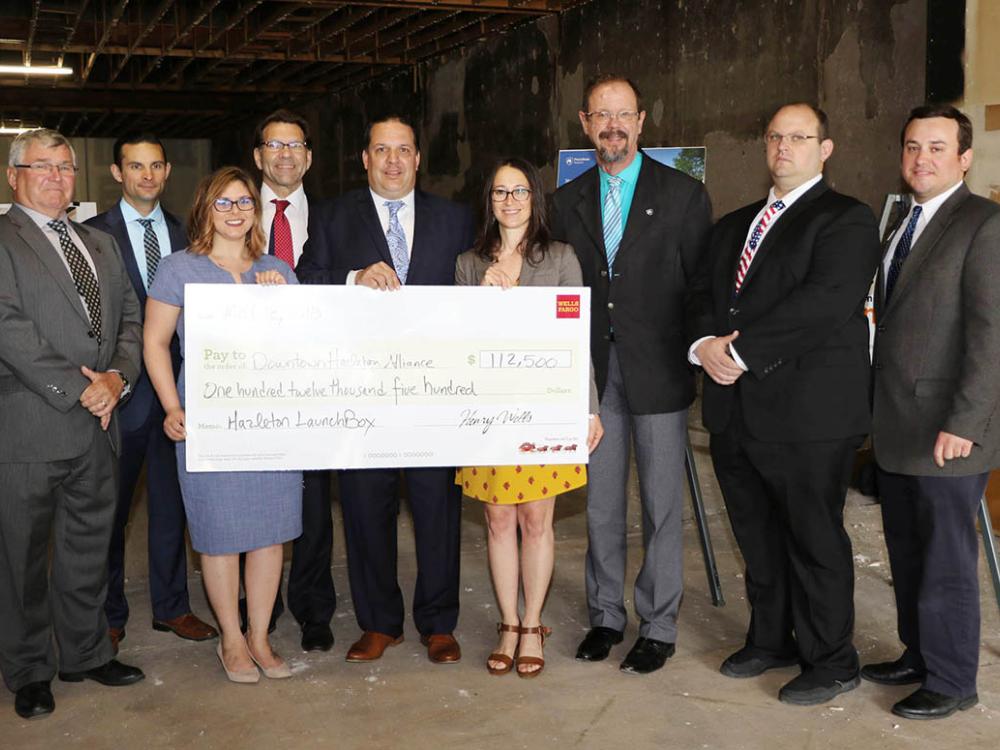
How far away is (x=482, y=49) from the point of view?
1109cm

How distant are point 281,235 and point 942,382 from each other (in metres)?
2.08

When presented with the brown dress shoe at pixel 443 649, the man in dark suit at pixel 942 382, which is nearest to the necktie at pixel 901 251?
the man in dark suit at pixel 942 382

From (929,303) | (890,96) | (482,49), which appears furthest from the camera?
(482,49)

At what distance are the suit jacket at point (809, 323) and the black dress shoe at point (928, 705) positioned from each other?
0.74m

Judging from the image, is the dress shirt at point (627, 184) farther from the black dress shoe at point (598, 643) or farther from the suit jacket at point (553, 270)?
the black dress shoe at point (598, 643)

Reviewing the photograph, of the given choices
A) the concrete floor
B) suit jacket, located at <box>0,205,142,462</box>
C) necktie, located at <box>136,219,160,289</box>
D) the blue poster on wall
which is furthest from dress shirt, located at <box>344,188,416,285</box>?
the blue poster on wall

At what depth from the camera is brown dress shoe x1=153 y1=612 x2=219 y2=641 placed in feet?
11.6

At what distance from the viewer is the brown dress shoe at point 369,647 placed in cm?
332

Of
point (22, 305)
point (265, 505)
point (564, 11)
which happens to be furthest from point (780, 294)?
point (564, 11)

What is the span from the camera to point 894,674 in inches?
123

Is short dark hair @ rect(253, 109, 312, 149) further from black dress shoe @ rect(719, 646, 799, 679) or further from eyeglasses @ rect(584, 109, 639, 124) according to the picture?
black dress shoe @ rect(719, 646, 799, 679)

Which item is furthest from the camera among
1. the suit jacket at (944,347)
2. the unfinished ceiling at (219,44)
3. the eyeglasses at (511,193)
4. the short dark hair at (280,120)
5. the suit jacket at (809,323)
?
the unfinished ceiling at (219,44)

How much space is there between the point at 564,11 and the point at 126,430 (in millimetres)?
7240

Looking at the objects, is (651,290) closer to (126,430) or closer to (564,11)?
(126,430)
